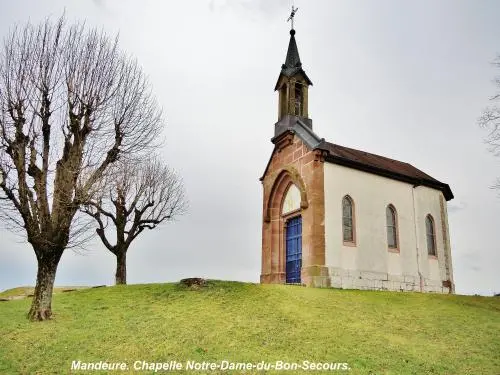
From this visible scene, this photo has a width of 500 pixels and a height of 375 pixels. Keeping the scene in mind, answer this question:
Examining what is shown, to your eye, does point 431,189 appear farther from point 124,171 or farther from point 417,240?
point 124,171

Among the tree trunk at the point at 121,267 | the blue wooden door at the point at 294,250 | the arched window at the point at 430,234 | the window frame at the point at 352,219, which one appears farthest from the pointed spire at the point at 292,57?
the tree trunk at the point at 121,267

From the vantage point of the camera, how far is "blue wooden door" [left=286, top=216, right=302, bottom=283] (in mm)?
21402

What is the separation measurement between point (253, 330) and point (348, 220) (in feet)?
35.1

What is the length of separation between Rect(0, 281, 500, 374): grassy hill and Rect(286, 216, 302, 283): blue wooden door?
4.51 metres

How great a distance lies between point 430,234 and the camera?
2425 cm

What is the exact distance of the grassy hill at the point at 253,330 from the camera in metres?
9.78

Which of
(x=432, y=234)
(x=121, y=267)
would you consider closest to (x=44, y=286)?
(x=121, y=267)

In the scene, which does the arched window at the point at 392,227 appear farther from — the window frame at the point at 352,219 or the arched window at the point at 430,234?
the arched window at the point at 430,234

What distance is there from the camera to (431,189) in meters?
25.1

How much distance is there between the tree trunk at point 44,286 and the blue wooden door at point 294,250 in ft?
38.7

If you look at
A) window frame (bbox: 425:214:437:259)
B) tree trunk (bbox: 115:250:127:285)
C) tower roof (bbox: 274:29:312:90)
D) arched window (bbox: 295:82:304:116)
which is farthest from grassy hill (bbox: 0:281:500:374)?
tower roof (bbox: 274:29:312:90)

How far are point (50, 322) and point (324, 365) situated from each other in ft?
29.0

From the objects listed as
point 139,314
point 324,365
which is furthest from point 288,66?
point 324,365

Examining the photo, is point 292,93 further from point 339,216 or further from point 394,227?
point 394,227
